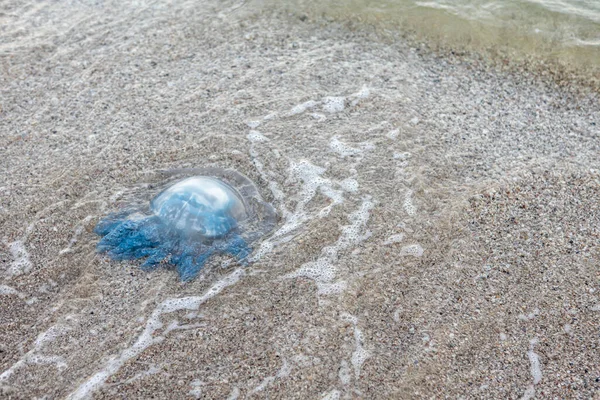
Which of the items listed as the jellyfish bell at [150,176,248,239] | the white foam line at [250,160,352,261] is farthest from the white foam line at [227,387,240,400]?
the jellyfish bell at [150,176,248,239]

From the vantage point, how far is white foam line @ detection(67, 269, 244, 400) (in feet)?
8.63

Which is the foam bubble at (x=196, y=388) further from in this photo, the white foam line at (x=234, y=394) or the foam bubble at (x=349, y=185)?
the foam bubble at (x=349, y=185)

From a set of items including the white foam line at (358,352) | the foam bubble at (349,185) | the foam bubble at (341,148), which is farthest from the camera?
the foam bubble at (341,148)

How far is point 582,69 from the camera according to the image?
4871 mm

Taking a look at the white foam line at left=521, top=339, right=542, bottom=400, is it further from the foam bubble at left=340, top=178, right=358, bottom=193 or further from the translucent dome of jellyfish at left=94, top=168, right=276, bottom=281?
the translucent dome of jellyfish at left=94, top=168, right=276, bottom=281

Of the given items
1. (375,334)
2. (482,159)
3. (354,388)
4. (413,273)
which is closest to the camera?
(354,388)

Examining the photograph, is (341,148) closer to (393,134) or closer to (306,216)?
(393,134)

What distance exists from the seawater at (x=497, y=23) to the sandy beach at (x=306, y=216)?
1.03 ft

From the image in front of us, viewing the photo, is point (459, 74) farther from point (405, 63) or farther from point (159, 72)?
point (159, 72)

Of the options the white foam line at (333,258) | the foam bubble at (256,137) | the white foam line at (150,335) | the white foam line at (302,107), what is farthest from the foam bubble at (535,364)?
the white foam line at (302,107)

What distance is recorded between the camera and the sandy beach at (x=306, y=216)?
273 centimetres

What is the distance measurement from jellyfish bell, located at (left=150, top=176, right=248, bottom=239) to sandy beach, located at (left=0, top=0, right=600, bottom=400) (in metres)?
0.23

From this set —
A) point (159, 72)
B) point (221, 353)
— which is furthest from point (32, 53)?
point (221, 353)

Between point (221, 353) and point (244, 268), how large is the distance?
0.56 meters
